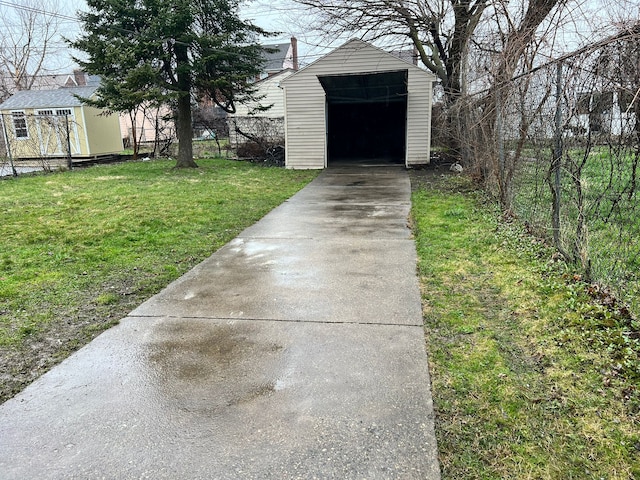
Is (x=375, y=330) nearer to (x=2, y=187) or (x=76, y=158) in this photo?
(x=2, y=187)

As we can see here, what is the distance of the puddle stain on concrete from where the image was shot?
2.38 meters

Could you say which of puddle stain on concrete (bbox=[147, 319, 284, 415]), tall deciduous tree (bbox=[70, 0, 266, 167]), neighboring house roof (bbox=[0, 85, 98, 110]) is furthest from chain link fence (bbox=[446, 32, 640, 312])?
neighboring house roof (bbox=[0, 85, 98, 110])

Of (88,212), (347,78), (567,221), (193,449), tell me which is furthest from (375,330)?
(347,78)

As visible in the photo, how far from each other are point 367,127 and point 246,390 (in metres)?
18.4

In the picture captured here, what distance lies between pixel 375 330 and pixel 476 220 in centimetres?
390

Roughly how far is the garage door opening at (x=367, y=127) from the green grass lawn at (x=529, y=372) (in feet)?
41.9

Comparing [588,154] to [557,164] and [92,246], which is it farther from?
[92,246]

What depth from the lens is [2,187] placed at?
35.6 ft

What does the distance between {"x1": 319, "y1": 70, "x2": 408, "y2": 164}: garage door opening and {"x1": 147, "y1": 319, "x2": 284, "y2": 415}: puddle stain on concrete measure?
1374 centimetres

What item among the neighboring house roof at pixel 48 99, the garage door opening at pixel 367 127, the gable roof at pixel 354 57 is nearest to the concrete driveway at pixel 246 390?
the gable roof at pixel 354 57

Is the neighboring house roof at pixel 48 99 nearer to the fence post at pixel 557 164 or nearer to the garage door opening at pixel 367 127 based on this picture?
the garage door opening at pixel 367 127

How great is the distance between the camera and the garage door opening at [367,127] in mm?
16453

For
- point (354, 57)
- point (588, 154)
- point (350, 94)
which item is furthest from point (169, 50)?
point (588, 154)

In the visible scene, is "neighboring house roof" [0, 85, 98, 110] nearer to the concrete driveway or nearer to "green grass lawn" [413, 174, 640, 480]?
the concrete driveway
